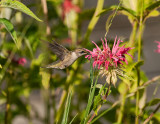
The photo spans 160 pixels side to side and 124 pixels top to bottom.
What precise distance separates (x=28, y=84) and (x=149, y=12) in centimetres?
49

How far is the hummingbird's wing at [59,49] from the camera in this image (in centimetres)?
50

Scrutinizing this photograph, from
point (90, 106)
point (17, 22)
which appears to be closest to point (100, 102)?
point (90, 106)

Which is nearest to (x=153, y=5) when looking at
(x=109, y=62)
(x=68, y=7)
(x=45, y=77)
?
(x=109, y=62)

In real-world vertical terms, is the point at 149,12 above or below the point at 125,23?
below

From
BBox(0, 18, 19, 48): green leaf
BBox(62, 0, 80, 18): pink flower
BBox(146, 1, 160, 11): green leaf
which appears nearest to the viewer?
BBox(0, 18, 19, 48): green leaf

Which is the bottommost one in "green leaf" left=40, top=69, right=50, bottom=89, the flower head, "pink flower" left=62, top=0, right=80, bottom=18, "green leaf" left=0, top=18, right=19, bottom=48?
"green leaf" left=40, top=69, right=50, bottom=89

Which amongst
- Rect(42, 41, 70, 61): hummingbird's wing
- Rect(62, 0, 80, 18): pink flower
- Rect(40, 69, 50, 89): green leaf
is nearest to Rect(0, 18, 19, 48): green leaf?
Rect(42, 41, 70, 61): hummingbird's wing

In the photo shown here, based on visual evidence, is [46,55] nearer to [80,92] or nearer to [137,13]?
[137,13]

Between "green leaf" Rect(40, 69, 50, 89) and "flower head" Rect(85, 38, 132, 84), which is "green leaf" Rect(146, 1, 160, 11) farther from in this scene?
"green leaf" Rect(40, 69, 50, 89)

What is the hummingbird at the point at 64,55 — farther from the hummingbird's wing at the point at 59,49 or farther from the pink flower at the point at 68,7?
the pink flower at the point at 68,7

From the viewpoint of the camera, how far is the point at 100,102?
21.0 inches

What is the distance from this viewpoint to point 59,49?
512 millimetres

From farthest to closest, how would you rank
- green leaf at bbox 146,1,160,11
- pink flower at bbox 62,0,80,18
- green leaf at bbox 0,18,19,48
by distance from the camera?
1. pink flower at bbox 62,0,80,18
2. green leaf at bbox 146,1,160,11
3. green leaf at bbox 0,18,19,48

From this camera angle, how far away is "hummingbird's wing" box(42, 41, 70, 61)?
0.50 meters
